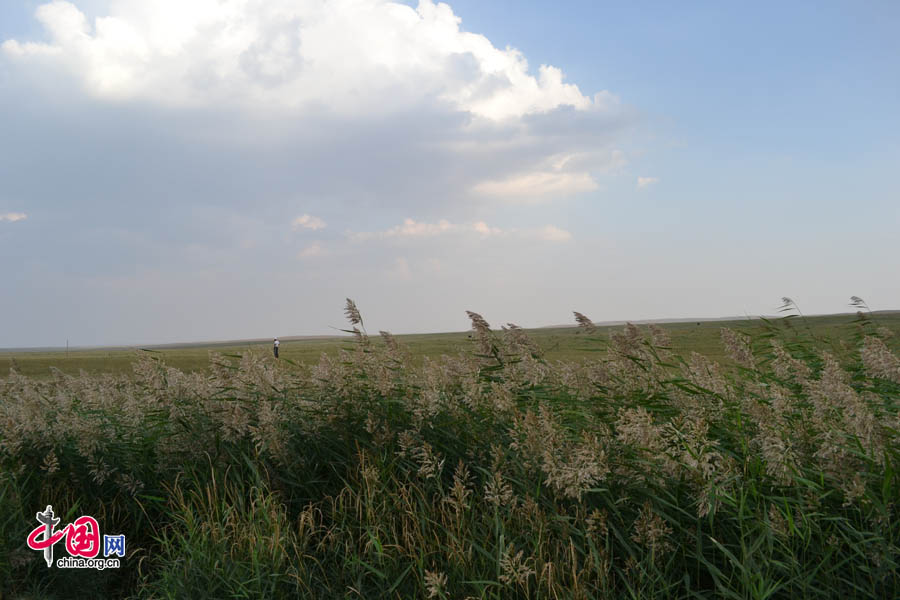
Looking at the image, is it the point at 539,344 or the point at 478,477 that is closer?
the point at 478,477

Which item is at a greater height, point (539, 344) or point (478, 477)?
point (539, 344)

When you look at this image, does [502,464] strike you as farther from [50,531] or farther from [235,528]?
[50,531]

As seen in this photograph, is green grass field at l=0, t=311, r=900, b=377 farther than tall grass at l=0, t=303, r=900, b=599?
Yes

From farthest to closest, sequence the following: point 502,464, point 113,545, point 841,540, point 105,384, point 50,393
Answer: point 50,393 < point 105,384 < point 113,545 < point 502,464 < point 841,540

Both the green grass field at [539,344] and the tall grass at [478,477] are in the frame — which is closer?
the tall grass at [478,477]

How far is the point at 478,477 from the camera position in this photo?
15.3ft

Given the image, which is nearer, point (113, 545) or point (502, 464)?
point (502, 464)

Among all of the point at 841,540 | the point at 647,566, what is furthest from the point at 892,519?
the point at 647,566

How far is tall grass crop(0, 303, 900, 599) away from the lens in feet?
11.5

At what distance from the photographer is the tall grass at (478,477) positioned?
11.5 feet

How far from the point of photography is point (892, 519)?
3.70 m

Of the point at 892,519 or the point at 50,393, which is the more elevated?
the point at 50,393

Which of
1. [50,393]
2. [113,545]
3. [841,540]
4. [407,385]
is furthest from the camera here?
[50,393]

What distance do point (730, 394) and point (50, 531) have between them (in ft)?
21.4
